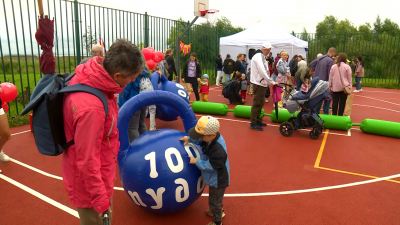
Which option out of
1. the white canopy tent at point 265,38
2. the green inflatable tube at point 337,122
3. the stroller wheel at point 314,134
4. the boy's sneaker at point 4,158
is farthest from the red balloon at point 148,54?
the white canopy tent at point 265,38

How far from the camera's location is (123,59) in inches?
76.1

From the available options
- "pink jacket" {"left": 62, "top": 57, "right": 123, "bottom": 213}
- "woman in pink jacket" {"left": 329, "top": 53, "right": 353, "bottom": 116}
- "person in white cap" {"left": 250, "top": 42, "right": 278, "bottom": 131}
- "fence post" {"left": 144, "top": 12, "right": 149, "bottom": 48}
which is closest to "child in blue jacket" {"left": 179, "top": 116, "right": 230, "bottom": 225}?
"pink jacket" {"left": 62, "top": 57, "right": 123, "bottom": 213}

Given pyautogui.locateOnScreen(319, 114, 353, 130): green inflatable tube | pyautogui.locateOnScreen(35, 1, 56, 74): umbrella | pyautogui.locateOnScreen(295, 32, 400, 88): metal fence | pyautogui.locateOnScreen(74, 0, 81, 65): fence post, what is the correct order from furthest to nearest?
pyautogui.locateOnScreen(295, 32, 400, 88): metal fence, pyautogui.locateOnScreen(74, 0, 81, 65): fence post, pyautogui.locateOnScreen(319, 114, 353, 130): green inflatable tube, pyautogui.locateOnScreen(35, 1, 56, 74): umbrella

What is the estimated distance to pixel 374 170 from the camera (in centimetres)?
567

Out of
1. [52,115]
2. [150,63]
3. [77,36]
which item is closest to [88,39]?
[77,36]

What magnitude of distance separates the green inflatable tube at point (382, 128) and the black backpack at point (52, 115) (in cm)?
772

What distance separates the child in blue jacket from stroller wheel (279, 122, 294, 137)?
4.59 metres

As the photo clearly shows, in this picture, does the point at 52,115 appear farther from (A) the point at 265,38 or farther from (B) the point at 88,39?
(A) the point at 265,38

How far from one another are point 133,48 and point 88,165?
803 mm

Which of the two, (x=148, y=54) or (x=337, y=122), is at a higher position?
(x=148, y=54)

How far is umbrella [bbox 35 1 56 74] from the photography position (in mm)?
2459

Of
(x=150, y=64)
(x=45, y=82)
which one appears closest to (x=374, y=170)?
(x=150, y=64)

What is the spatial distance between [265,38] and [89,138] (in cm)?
1426

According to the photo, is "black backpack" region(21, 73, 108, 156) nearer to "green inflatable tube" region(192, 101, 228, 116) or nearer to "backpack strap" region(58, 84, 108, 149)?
"backpack strap" region(58, 84, 108, 149)
